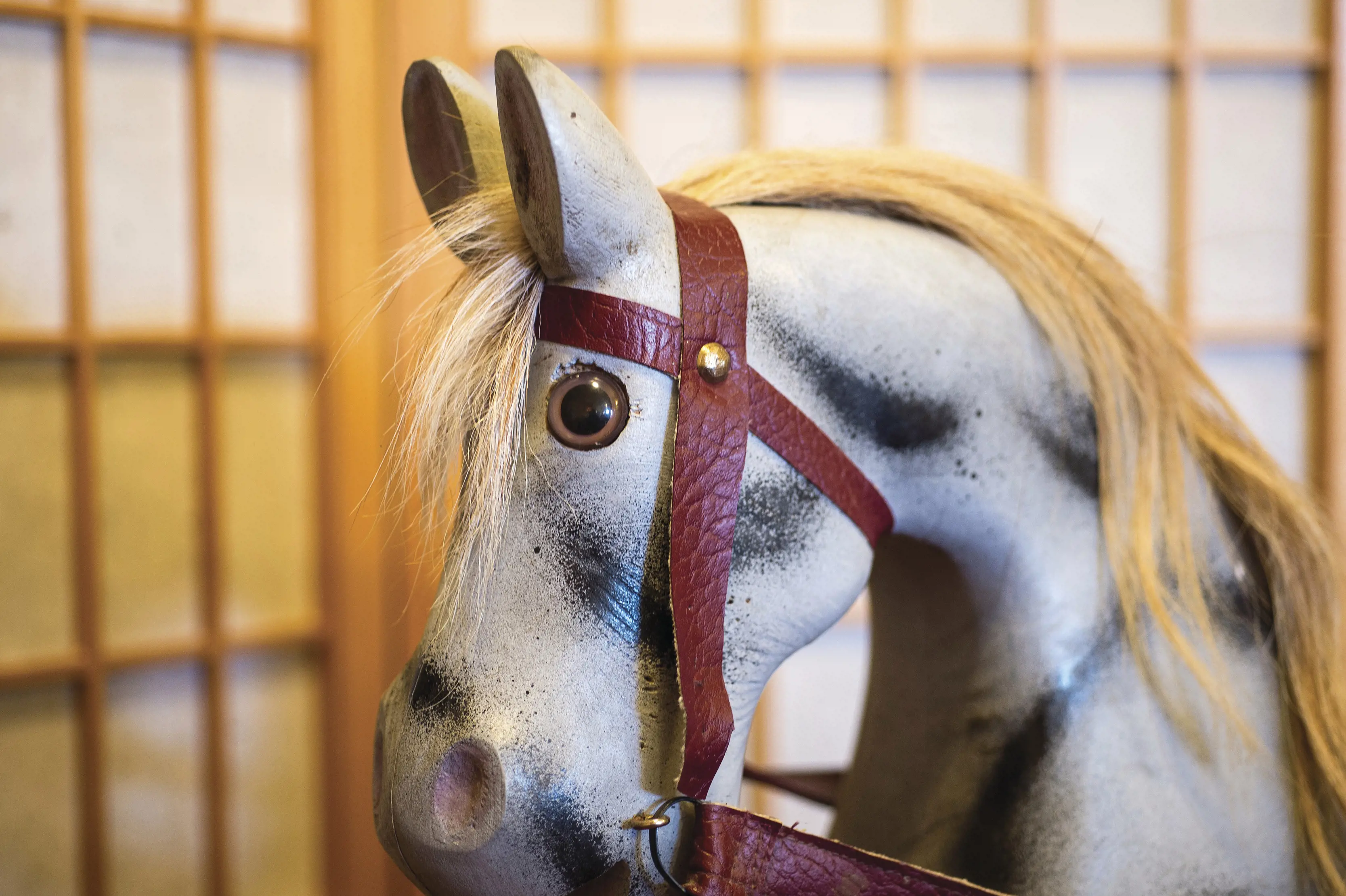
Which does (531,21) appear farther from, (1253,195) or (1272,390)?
(1272,390)

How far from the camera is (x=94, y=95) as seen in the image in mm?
A: 983

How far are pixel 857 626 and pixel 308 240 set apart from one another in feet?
2.77

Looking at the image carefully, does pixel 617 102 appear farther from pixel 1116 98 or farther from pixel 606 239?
pixel 606 239

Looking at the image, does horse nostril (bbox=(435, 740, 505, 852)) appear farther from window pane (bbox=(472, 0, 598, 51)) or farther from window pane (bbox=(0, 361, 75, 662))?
window pane (bbox=(472, 0, 598, 51))

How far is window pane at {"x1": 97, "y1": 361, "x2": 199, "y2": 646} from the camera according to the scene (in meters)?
1.01

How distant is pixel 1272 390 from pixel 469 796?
1.12 metres

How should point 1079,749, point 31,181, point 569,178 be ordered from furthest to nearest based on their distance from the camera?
point 31,181 → point 1079,749 → point 569,178

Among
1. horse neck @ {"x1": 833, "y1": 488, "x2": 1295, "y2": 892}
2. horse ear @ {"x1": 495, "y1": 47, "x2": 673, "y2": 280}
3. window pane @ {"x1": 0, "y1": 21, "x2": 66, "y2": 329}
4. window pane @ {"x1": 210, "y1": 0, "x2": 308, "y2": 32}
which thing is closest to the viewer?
horse ear @ {"x1": 495, "y1": 47, "x2": 673, "y2": 280}

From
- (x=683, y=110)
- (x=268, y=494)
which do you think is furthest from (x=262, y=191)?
(x=683, y=110)

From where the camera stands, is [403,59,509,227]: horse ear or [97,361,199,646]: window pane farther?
[97,361,199,646]: window pane

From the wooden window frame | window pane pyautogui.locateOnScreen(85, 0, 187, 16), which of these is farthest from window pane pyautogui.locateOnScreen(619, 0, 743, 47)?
window pane pyautogui.locateOnScreen(85, 0, 187, 16)

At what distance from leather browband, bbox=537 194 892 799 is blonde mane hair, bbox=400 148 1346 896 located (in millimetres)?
53

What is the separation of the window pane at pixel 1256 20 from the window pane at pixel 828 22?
1.25 ft

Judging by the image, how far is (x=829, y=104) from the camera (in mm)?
1092
